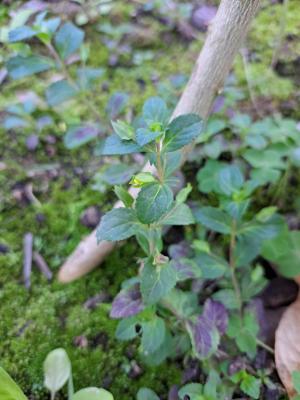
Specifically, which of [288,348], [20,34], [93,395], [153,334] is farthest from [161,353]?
[20,34]

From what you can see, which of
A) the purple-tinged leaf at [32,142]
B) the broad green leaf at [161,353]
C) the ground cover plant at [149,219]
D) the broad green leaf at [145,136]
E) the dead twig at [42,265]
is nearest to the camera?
the broad green leaf at [145,136]

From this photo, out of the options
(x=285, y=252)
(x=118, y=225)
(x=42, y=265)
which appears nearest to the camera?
(x=118, y=225)

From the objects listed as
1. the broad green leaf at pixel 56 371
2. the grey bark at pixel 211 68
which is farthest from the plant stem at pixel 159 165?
the broad green leaf at pixel 56 371

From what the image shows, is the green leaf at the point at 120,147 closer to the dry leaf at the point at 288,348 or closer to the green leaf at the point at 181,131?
the green leaf at the point at 181,131

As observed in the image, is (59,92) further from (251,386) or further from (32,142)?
(251,386)

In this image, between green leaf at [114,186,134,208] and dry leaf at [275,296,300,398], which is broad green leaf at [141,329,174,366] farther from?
green leaf at [114,186,134,208]

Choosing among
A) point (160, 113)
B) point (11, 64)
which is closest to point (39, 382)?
point (160, 113)

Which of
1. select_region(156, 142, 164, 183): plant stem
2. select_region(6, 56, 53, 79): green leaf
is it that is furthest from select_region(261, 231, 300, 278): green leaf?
select_region(6, 56, 53, 79): green leaf
